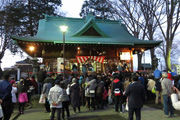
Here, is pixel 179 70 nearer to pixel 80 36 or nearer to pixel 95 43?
pixel 95 43

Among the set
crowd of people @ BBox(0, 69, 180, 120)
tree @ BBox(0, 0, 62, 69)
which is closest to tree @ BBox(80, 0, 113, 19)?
tree @ BBox(0, 0, 62, 69)

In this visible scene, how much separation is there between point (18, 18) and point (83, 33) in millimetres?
14234

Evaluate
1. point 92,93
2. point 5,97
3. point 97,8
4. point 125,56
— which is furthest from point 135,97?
point 97,8

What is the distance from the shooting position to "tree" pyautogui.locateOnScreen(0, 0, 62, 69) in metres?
25.3

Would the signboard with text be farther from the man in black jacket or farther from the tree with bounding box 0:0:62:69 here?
the tree with bounding box 0:0:62:69

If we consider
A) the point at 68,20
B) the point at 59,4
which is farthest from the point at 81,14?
the point at 68,20

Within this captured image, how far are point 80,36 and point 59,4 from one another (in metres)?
15.7

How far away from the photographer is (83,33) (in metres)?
17.8

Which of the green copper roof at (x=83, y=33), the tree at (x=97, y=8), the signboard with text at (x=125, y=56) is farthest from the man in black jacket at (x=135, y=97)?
the tree at (x=97, y=8)

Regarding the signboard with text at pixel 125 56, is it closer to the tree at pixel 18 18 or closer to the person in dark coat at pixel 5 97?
the person in dark coat at pixel 5 97

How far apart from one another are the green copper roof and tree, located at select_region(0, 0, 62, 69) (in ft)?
26.4

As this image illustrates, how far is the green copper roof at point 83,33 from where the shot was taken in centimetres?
1625

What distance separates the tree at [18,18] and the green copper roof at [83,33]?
8.04 meters

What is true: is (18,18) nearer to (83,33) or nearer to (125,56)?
(83,33)
